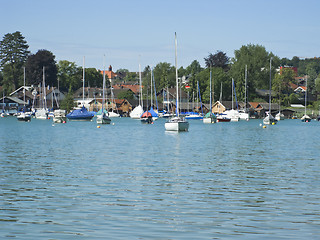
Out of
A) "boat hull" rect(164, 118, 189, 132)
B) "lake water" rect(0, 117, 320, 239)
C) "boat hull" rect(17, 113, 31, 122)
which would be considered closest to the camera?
"lake water" rect(0, 117, 320, 239)

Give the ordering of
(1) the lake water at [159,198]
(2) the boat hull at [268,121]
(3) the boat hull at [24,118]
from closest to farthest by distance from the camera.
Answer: (1) the lake water at [159,198]
(2) the boat hull at [268,121]
(3) the boat hull at [24,118]

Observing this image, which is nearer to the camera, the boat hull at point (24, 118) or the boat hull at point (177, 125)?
the boat hull at point (177, 125)

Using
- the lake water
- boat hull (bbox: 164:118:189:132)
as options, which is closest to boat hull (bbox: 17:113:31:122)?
boat hull (bbox: 164:118:189:132)

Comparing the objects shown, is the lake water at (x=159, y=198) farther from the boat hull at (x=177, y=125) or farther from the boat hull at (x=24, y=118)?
the boat hull at (x=24, y=118)

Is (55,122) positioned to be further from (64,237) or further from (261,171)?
(64,237)

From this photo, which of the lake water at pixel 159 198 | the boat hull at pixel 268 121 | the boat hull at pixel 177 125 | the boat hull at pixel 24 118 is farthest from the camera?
the boat hull at pixel 24 118

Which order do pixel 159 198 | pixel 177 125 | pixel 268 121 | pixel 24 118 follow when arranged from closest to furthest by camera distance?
pixel 159 198 → pixel 177 125 → pixel 268 121 → pixel 24 118

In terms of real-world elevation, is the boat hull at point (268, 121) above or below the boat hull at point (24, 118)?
below

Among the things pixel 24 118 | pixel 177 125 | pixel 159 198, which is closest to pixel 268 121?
pixel 177 125

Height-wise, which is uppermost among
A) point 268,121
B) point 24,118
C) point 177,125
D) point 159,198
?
point 177,125

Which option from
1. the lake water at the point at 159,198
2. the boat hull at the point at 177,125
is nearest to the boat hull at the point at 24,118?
the boat hull at the point at 177,125

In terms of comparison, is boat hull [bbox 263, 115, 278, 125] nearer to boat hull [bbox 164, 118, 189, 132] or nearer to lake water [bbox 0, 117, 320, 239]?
boat hull [bbox 164, 118, 189, 132]

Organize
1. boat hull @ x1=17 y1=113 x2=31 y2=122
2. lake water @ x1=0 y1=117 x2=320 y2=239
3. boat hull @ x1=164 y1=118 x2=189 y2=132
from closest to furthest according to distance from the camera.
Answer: lake water @ x1=0 y1=117 x2=320 y2=239, boat hull @ x1=164 y1=118 x2=189 y2=132, boat hull @ x1=17 y1=113 x2=31 y2=122

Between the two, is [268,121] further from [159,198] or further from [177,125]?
[159,198]
